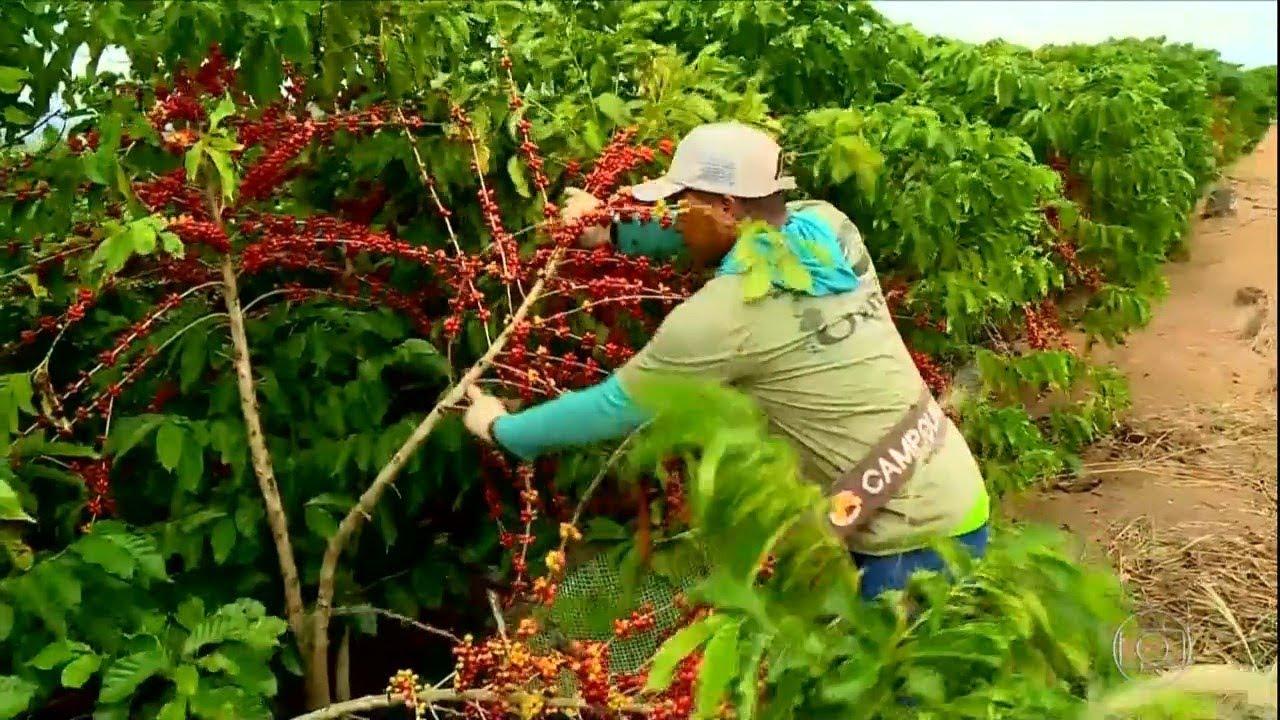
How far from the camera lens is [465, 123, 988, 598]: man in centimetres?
185

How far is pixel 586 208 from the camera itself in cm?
215

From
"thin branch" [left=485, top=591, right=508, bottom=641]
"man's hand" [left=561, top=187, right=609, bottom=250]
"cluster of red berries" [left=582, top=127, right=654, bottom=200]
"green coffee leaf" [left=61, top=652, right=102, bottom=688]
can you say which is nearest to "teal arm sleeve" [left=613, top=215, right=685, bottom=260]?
"man's hand" [left=561, top=187, right=609, bottom=250]

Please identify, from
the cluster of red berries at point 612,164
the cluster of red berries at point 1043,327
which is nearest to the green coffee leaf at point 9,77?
the cluster of red berries at point 612,164

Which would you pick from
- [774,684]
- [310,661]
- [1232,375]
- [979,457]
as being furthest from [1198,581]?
[774,684]

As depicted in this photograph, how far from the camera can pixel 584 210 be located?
7.00 ft

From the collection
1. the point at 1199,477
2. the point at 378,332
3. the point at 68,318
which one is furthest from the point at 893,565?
the point at 1199,477

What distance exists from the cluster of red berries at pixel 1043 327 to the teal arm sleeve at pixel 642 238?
1.61 metres

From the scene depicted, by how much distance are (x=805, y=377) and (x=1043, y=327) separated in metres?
2.40

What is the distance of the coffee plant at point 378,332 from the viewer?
1.79 metres

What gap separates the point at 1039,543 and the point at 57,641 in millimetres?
1399

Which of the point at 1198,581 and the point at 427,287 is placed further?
the point at 1198,581

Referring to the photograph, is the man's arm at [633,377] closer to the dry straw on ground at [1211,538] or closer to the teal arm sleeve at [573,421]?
the teal arm sleeve at [573,421]

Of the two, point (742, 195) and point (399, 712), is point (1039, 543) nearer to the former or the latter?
point (742, 195)

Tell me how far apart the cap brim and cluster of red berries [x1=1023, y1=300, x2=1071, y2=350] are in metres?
1.90
